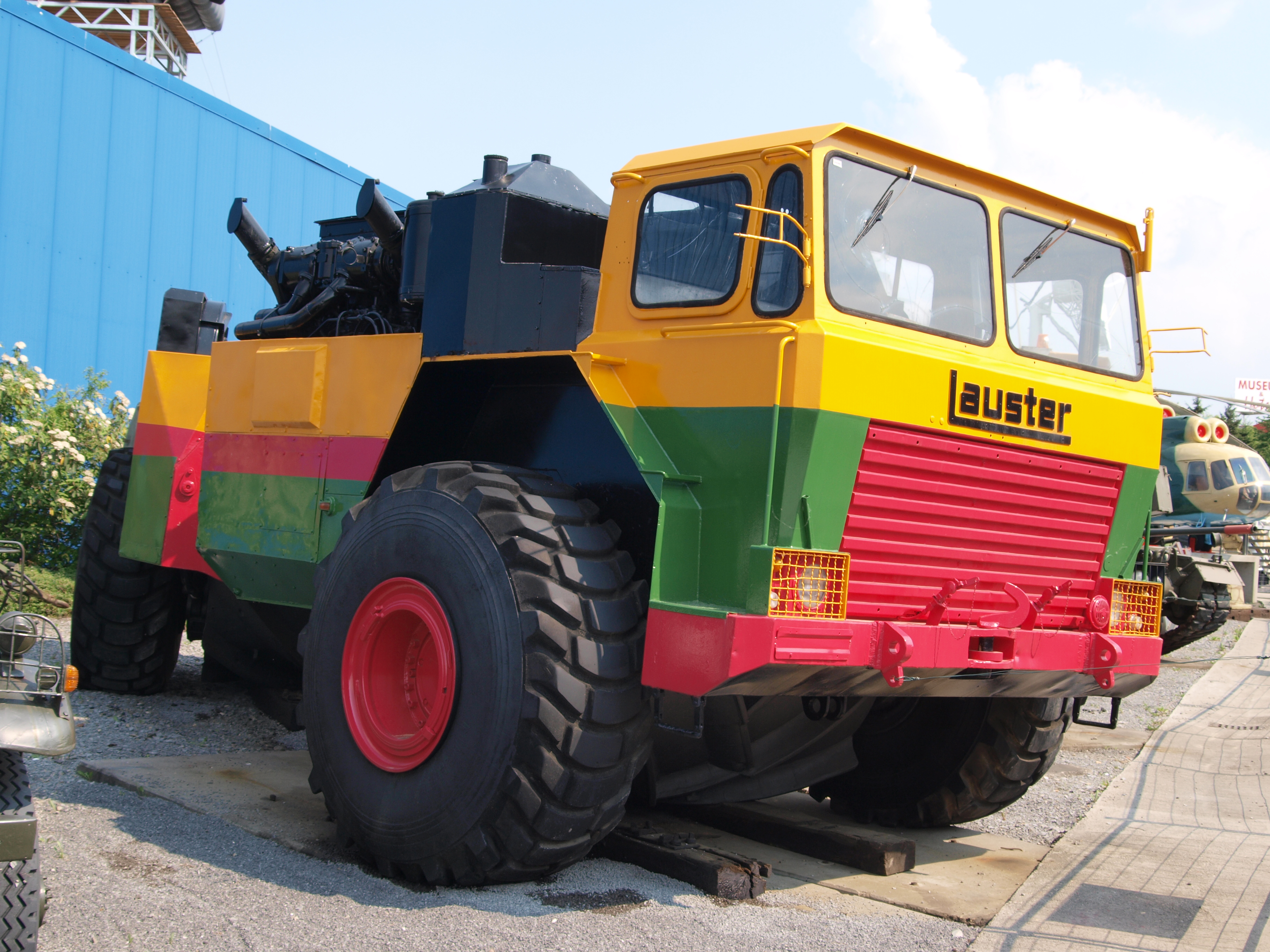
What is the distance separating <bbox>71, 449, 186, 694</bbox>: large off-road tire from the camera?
745 centimetres

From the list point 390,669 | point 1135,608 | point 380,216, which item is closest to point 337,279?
point 380,216

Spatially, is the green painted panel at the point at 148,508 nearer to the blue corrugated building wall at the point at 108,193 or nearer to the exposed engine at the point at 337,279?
the exposed engine at the point at 337,279

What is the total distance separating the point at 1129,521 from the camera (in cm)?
504

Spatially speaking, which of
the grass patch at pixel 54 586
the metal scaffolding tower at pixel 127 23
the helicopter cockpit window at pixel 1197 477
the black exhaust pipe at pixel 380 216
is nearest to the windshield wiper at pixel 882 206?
the black exhaust pipe at pixel 380 216

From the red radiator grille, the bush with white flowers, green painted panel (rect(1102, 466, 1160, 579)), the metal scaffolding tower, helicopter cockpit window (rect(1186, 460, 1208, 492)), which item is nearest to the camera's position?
the red radiator grille

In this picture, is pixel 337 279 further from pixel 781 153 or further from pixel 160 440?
pixel 781 153

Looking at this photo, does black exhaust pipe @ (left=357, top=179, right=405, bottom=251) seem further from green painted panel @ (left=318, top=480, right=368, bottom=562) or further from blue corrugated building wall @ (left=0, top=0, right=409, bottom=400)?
blue corrugated building wall @ (left=0, top=0, right=409, bottom=400)

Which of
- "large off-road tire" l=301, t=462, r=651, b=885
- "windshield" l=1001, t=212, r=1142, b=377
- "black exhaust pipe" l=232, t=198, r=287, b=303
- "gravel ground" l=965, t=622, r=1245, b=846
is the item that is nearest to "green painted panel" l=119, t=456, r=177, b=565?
"black exhaust pipe" l=232, t=198, r=287, b=303

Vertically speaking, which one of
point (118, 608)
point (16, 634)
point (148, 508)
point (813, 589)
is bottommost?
point (118, 608)

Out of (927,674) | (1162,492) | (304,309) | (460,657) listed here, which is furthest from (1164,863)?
(1162,492)

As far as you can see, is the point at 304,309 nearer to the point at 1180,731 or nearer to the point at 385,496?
the point at 385,496

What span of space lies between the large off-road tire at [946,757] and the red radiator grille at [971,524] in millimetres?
781

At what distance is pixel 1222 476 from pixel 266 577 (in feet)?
44.4

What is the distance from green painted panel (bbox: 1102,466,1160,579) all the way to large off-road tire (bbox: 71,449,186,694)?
5.57 metres
